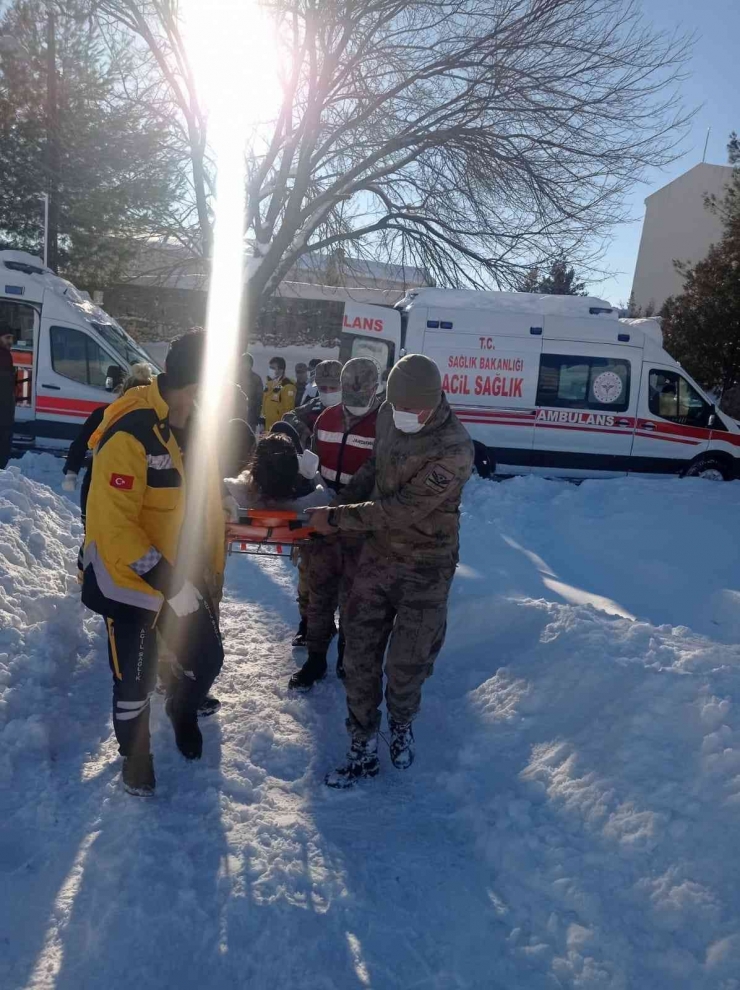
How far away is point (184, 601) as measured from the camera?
3.39 m

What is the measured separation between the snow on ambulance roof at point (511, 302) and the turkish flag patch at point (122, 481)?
9.13 meters

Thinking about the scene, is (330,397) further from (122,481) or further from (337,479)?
(122,481)

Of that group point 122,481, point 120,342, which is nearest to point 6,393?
point 120,342

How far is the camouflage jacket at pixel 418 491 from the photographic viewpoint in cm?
360

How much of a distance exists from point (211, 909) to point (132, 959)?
1.11 ft

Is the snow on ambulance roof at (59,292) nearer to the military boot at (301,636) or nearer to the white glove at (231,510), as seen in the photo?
the military boot at (301,636)

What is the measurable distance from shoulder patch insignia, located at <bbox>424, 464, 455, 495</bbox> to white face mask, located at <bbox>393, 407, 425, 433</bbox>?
0.75ft

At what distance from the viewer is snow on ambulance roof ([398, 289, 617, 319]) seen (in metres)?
11.8

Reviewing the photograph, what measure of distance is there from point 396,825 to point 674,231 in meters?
36.3

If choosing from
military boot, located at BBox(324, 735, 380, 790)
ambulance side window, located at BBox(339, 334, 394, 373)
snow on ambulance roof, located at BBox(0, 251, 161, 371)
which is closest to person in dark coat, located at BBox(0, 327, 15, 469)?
snow on ambulance roof, located at BBox(0, 251, 161, 371)

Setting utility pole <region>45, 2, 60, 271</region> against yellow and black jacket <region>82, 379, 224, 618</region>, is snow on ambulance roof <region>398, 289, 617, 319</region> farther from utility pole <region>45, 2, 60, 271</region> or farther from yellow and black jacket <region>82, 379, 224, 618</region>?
yellow and black jacket <region>82, 379, 224, 618</region>

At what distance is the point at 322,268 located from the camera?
16734 millimetres

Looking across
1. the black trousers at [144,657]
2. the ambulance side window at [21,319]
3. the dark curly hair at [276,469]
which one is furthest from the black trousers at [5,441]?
the black trousers at [144,657]

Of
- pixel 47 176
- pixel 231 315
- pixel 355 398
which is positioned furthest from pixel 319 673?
pixel 47 176
